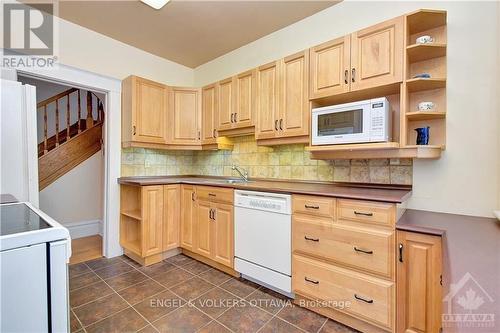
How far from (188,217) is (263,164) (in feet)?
3.50

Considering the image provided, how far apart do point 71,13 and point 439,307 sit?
12.4 feet

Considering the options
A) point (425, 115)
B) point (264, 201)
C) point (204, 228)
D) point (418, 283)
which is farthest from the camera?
point (204, 228)

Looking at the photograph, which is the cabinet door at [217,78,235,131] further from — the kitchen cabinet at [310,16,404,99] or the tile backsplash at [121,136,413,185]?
the kitchen cabinet at [310,16,404,99]

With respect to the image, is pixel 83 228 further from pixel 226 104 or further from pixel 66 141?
pixel 226 104

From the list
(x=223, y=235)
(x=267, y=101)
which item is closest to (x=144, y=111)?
(x=267, y=101)

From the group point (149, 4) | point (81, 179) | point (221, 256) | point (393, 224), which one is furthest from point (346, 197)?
point (81, 179)

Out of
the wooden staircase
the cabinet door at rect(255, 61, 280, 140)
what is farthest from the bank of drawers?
the wooden staircase

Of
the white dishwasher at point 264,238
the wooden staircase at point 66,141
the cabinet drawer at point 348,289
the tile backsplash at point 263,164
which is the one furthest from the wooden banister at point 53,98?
the cabinet drawer at point 348,289

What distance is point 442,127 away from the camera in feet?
5.72

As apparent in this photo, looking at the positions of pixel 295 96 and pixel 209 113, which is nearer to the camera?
pixel 295 96

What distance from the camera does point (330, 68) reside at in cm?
202

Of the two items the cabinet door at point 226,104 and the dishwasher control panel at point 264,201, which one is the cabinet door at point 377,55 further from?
the cabinet door at point 226,104

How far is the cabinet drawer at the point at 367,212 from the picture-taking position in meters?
1.50

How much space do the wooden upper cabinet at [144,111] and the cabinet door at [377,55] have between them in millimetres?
2275
